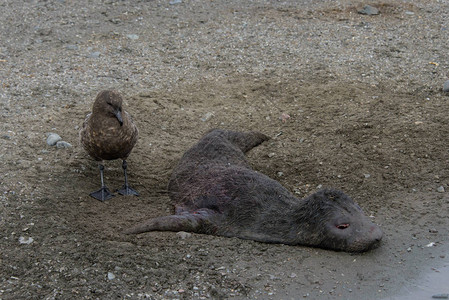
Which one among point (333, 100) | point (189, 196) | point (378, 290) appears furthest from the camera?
point (333, 100)

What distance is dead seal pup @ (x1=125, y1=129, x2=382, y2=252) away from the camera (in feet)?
17.8

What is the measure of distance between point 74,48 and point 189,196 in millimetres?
4852

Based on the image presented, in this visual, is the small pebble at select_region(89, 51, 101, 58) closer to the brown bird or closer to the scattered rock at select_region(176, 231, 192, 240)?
the brown bird

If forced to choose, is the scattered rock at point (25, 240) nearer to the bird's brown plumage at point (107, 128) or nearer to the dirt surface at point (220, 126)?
the dirt surface at point (220, 126)

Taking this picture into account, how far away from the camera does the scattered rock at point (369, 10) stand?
37.2ft

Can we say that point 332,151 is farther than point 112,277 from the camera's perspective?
Yes

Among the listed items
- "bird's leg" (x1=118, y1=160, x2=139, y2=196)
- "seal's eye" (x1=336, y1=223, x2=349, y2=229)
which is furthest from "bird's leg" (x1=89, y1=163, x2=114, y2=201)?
"seal's eye" (x1=336, y1=223, x2=349, y2=229)

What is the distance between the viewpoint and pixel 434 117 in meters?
7.81

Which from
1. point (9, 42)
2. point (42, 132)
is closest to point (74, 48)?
point (9, 42)

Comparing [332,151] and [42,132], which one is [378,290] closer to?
[332,151]

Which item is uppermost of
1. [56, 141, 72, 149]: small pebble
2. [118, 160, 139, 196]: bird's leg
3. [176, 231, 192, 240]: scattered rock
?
[56, 141, 72, 149]: small pebble

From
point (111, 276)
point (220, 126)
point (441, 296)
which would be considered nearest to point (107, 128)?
point (111, 276)

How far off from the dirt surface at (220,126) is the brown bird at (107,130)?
59 centimetres

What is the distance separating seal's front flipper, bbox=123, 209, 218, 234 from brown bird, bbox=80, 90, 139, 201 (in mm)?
952
